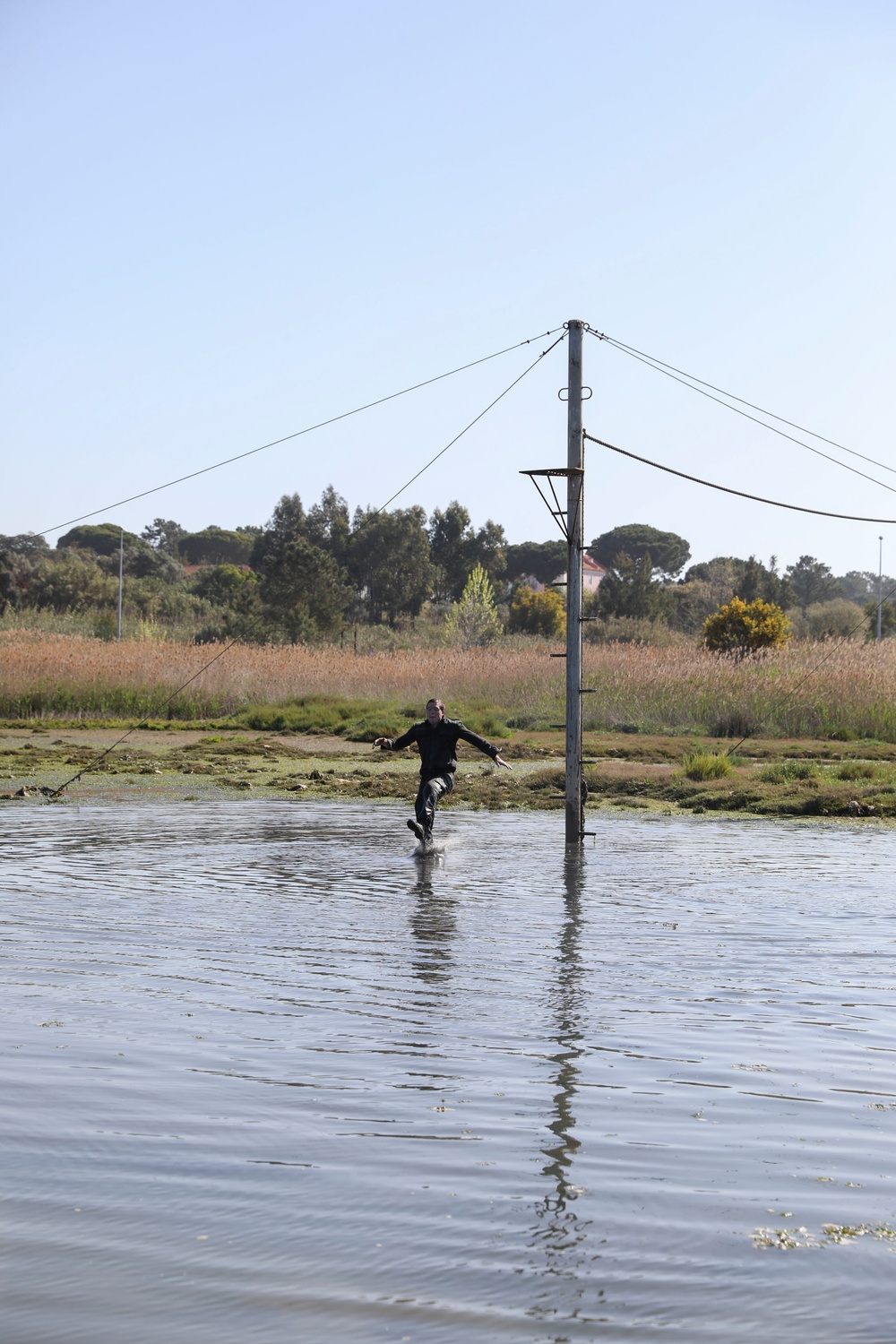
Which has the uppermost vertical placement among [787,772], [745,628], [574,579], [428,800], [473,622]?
[473,622]

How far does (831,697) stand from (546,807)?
1249 cm

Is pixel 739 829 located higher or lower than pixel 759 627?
lower

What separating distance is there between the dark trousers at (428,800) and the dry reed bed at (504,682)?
16618 millimetres

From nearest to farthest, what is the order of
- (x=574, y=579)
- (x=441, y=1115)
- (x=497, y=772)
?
(x=441, y=1115)
(x=574, y=579)
(x=497, y=772)

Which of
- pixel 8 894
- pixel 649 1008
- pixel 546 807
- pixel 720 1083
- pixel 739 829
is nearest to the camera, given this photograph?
pixel 720 1083

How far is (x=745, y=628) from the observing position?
51344mm

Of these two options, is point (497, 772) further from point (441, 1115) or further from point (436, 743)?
point (441, 1115)

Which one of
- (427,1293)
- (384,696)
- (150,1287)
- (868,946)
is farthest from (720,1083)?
(384,696)

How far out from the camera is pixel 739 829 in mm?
17750

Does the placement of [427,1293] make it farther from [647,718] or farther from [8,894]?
[647,718]

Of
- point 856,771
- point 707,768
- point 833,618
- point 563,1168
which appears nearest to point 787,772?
point 856,771

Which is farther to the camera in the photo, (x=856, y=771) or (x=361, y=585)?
(x=361, y=585)

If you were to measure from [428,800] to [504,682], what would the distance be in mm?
21281

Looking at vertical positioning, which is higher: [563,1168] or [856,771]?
[856,771]
